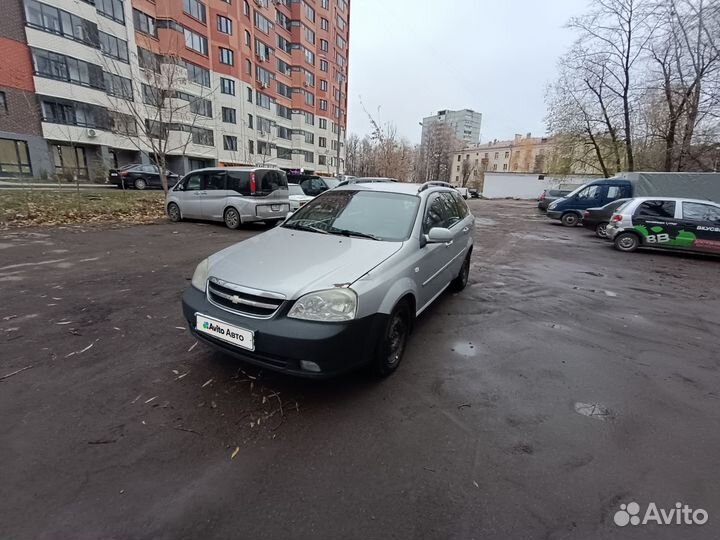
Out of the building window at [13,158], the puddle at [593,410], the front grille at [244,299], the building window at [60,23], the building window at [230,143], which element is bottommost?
the puddle at [593,410]

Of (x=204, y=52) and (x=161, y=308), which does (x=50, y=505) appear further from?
(x=204, y=52)

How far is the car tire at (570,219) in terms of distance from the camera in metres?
16.1

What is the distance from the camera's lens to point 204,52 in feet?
107

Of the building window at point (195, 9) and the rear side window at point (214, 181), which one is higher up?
the building window at point (195, 9)

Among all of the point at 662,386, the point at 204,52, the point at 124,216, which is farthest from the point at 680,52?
the point at 204,52

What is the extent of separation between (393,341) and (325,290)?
0.93m

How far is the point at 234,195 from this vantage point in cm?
1044

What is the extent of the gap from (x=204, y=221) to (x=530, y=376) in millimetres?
11434

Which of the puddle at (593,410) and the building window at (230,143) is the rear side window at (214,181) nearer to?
the puddle at (593,410)

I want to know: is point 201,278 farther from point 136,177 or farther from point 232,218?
point 136,177

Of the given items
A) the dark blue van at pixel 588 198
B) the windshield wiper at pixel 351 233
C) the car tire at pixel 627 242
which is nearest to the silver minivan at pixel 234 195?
the windshield wiper at pixel 351 233

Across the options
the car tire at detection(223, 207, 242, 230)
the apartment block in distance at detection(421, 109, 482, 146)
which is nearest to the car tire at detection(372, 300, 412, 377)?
the car tire at detection(223, 207, 242, 230)

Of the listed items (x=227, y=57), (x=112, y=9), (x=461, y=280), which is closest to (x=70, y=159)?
(x=112, y=9)

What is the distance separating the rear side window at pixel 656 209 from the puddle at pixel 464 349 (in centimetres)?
911
